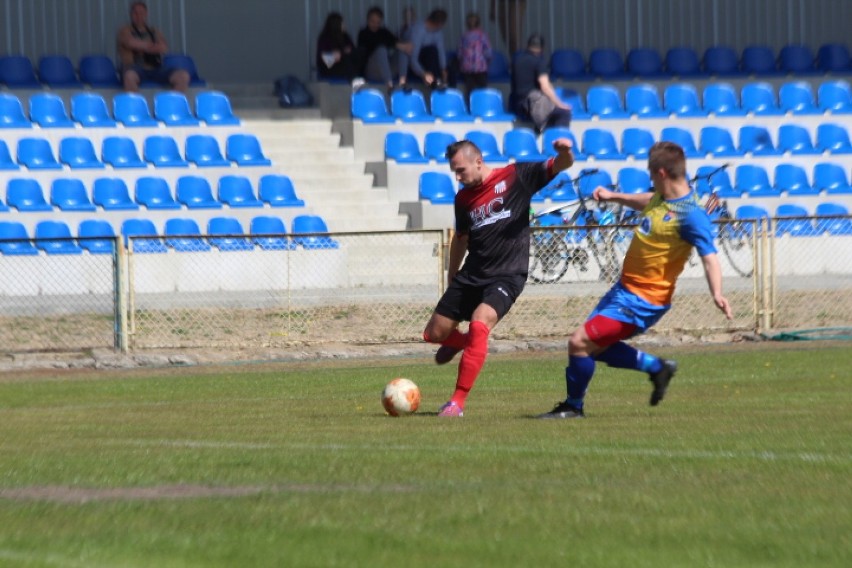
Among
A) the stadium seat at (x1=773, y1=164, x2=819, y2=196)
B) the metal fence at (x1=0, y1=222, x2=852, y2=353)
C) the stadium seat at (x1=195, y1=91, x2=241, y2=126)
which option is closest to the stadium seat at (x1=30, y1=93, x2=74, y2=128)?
the stadium seat at (x1=195, y1=91, x2=241, y2=126)

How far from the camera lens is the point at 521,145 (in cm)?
2683

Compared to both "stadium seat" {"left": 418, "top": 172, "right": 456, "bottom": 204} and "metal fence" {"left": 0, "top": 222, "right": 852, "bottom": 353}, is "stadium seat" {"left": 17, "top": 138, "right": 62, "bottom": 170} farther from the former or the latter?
"stadium seat" {"left": 418, "top": 172, "right": 456, "bottom": 204}

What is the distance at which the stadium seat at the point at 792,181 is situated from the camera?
27.8 m

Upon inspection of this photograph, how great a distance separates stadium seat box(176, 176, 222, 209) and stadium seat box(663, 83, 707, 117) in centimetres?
976

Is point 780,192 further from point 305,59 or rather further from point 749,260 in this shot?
point 305,59

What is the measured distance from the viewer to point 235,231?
77.5 ft

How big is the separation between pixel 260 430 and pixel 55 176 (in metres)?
15.8

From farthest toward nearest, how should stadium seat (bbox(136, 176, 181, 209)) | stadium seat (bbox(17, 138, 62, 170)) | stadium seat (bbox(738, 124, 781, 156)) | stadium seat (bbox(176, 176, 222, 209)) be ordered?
stadium seat (bbox(738, 124, 781, 156))
stadium seat (bbox(17, 138, 62, 170))
stadium seat (bbox(176, 176, 222, 209))
stadium seat (bbox(136, 176, 181, 209))

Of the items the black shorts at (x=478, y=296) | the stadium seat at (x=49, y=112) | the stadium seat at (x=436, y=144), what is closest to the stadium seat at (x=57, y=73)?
the stadium seat at (x=49, y=112)

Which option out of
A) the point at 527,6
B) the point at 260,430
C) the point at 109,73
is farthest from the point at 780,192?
the point at 260,430

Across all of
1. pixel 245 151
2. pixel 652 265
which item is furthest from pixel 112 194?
pixel 652 265

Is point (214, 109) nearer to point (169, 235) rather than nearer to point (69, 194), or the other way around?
point (69, 194)

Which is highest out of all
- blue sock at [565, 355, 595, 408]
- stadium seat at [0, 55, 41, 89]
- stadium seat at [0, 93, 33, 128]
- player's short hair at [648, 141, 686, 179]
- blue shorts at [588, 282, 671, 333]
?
stadium seat at [0, 55, 41, 89]

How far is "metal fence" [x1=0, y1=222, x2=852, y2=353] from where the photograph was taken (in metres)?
18.3
